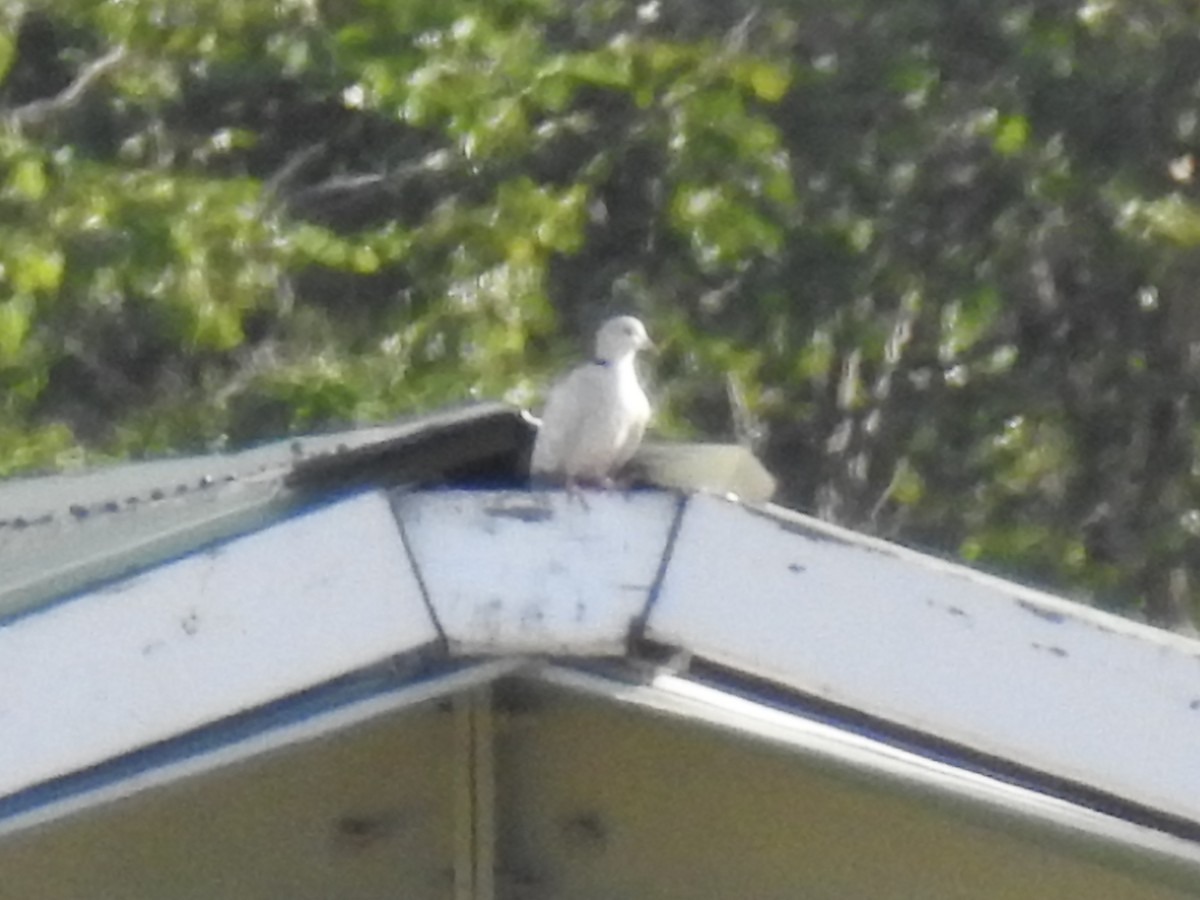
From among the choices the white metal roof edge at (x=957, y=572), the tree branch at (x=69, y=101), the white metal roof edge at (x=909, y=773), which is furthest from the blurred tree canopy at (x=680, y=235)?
the white metal roof edge at (x=957, y=572)

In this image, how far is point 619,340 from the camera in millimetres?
4613

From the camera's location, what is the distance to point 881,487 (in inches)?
390

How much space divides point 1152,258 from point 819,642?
6.86 meters

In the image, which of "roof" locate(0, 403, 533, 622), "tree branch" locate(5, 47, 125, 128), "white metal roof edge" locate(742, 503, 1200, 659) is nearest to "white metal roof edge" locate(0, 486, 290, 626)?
"roof" locate(0, 403, 533, 622)

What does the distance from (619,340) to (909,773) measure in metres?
2.42

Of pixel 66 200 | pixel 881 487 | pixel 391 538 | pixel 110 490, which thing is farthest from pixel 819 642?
pixel 881 487

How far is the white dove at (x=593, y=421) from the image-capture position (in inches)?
133

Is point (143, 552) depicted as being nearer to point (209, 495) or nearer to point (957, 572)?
point (209, 495)

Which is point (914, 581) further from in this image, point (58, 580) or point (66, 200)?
point (66, 200)

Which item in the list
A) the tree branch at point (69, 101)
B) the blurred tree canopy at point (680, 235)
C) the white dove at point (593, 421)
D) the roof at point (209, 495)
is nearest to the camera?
the roof at point (209, 495)

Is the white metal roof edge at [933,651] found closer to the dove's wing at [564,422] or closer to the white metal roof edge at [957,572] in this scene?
the white metal roof edge at [957,572]

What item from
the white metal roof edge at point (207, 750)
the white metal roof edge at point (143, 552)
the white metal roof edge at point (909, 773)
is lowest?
the white metal roof edge at point (207, 750)

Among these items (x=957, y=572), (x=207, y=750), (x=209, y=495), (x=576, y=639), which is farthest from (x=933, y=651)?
(x=209, y=495)

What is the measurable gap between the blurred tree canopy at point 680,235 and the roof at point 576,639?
4.57 metres
